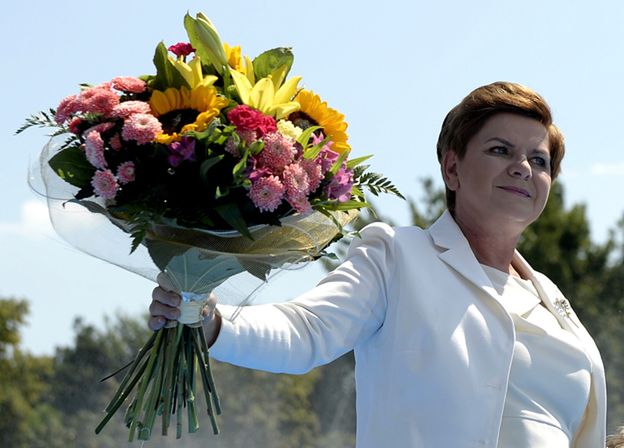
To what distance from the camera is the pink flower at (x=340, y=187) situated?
343 centimetres

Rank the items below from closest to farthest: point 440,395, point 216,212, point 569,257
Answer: point 216,212 < point 440,395 < point 569,257

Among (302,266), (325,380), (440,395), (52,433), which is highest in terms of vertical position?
(302,266)

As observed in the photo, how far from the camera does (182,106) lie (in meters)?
3.38

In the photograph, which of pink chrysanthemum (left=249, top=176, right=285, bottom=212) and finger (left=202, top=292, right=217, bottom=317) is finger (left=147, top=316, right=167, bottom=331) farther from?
pink chrysanthemum (left=249, top=176, right=285, bottom=212)

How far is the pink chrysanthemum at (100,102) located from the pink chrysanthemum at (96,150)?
0.39ft

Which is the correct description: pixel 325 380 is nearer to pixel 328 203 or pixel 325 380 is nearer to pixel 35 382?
pixel 35 382

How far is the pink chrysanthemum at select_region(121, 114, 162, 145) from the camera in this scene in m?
3.27

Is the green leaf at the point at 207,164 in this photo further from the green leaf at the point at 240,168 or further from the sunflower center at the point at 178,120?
the sunflower center at the point at 178,120

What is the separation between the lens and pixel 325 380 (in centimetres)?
3862

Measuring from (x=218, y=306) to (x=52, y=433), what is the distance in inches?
1606

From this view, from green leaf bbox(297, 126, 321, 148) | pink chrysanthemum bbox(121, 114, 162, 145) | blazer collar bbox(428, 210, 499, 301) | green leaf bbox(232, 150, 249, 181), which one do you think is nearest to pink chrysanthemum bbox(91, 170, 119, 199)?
pink chrysanthemum bbox(121, 114, 162, 145)

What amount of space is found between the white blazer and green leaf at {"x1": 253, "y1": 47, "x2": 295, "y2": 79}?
60 cm

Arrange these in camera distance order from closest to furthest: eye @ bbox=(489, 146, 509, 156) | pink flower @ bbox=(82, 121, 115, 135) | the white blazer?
pink flower @ bbox=(82, 121, 115, 135)
the white blazer
eye @ bbox=(489, 146, 509, 156)

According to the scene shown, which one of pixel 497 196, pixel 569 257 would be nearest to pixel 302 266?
pixel 497 196
